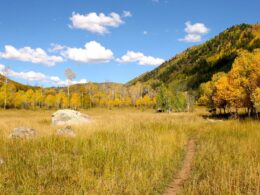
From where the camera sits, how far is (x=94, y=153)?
378 inches

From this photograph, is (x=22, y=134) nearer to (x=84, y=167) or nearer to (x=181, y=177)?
(x=84, y=167)

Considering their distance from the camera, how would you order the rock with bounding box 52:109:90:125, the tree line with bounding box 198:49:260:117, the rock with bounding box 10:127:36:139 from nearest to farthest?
the rock with bounding box 10:127:36:139, the rock with bounding box 52:109:90:125, the tree line with bounding box 198:49:260:117

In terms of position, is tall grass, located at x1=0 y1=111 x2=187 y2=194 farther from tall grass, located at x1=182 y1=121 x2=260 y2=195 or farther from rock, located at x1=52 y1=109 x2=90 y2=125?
rock, located at x1=52 y1=109 x2=90 y2=125

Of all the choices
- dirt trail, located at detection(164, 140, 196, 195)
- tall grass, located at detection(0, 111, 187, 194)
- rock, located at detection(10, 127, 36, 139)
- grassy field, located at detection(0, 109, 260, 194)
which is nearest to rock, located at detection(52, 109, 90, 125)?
rock, located at detection(10, 127, 36, 139)

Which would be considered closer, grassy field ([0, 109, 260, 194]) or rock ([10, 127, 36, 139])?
grassy field ([0, 109, 260, 194])

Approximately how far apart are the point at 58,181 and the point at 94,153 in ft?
8.36

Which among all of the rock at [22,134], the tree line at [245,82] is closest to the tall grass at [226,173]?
the rock at [22,134]

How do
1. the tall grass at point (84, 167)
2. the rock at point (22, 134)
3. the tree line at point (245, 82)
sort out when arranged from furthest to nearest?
the tree line at point (245, 82) < the rock at point (22, 134) < the tall grass at point (84, 167)

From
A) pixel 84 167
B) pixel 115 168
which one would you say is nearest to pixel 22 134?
pixel 84 167

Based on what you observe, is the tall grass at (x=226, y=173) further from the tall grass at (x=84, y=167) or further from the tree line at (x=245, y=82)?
the tree line at (x=245, y=82)

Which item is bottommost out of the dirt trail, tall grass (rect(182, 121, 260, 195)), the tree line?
the dirt trail

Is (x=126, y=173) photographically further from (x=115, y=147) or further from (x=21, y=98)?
(x=21, y=98)

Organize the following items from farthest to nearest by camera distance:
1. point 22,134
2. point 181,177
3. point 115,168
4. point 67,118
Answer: point 67,118 → point 22,134 → point 181,177 → point 115,168

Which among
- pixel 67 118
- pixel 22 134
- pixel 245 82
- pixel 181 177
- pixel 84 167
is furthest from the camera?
pixel 245 82
